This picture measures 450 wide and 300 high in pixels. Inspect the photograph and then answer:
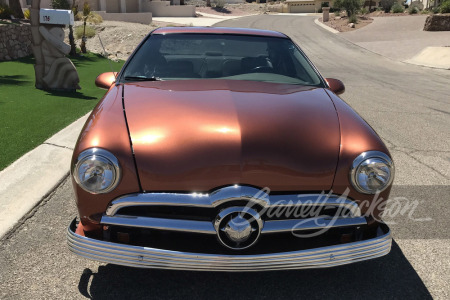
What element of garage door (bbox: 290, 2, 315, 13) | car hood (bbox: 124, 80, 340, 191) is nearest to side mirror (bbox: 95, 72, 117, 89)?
car hood (bbox: 124, 80, 340, 191)

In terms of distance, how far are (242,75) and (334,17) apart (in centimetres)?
4926

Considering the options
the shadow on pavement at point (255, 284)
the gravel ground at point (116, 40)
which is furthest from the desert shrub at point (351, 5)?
the shadow on pavement at point (255, 284)

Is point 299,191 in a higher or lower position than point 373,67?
higher

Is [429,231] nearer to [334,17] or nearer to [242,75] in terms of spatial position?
[242,75]

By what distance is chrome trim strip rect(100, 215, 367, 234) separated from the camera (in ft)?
7.47

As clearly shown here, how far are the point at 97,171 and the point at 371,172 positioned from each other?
1529 mm

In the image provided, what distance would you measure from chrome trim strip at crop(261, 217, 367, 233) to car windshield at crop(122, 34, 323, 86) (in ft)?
5.05

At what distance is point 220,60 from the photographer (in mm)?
3924

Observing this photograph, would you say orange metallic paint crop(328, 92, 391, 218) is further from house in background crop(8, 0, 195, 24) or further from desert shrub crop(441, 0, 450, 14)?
house in background crop(8, 0, 195, 24)

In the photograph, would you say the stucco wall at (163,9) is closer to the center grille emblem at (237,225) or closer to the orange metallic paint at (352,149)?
the orange metallic paint at (352,149)

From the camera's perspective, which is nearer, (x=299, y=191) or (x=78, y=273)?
(x=299, y=191)

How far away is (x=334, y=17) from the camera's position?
49219mm

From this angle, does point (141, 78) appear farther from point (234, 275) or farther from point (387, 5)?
point (387, 5)

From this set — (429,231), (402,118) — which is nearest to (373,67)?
(402,118)
